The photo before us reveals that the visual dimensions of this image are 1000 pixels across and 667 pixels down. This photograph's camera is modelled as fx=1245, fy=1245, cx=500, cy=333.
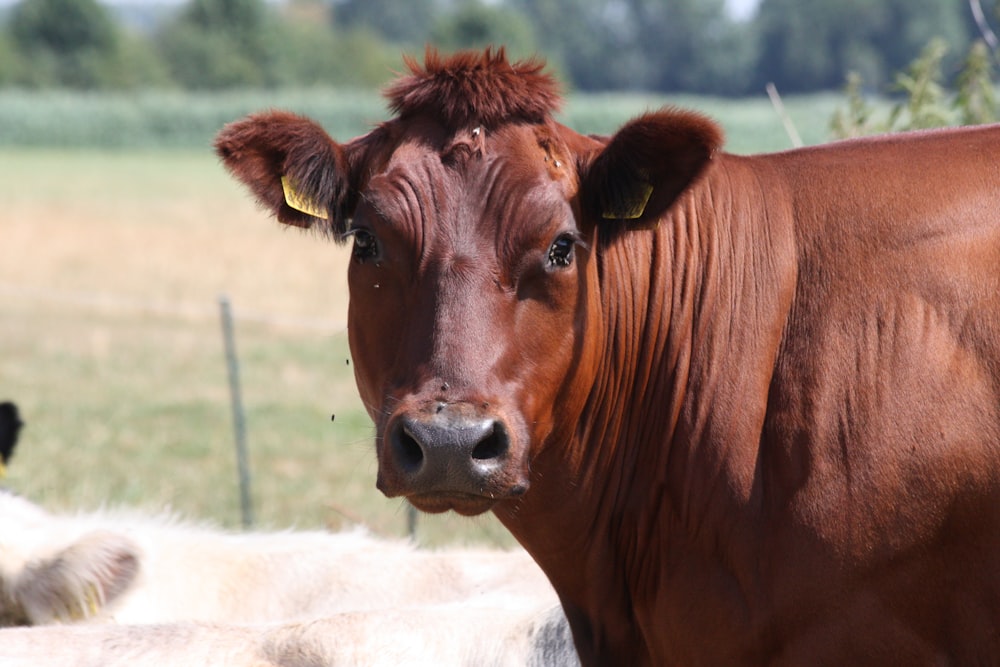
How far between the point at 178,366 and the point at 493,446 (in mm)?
14203

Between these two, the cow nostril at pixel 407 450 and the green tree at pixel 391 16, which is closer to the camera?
the cow nostril at pixel 407 450

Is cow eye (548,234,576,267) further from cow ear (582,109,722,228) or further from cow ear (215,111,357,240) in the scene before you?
cow ear (215,111,357,240)

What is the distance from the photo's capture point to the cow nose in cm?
294

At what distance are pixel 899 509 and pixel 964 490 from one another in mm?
160

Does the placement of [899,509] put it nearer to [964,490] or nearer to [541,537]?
[964,490]

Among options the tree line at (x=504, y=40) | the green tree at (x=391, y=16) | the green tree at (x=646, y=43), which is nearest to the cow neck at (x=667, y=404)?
the tree line at (x=504, y=40)

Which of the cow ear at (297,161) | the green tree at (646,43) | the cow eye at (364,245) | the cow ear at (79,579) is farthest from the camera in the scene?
the green tree at (646,43)

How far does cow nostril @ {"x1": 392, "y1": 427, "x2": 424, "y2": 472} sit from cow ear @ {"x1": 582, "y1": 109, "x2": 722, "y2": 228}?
82cm

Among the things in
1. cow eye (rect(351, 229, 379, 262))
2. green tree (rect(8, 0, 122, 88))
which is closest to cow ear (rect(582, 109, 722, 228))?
cow eye (rect(351, 229, 379, 262))

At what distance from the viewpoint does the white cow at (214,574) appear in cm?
497

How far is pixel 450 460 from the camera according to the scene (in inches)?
116

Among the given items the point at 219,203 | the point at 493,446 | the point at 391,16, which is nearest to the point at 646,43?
the point at 391,16

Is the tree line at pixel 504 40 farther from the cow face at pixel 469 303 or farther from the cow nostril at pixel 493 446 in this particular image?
the cow nostril at pixel 493 446

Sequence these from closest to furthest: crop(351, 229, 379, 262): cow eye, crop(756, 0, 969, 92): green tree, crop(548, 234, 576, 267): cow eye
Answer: crop(548, 234, 576, 267): cow eye, crop(351, 229, 379, 262): cow eye, crop(756, 0, 969, 92): green tree
